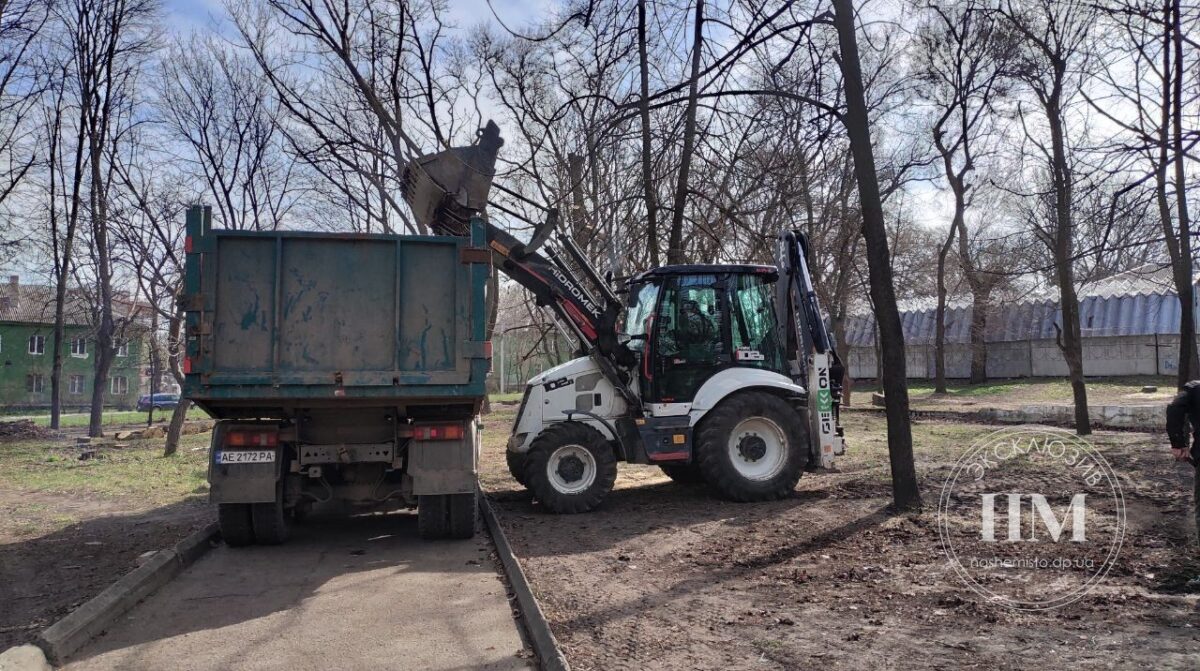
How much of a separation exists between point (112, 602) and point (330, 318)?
2.85m

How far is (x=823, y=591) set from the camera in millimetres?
5891

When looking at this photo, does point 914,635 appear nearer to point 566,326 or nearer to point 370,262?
point 370,262

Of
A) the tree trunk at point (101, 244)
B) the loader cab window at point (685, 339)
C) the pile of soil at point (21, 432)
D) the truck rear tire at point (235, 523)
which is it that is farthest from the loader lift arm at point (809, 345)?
the pile of soil at point (21, 432)

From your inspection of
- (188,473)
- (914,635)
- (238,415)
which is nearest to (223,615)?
(238,415)

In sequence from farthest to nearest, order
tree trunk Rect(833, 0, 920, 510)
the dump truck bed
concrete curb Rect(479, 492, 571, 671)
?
tree trunk Rect(833, 0, 920, 510) → the dump truck bed → concrete curb Rect(479, 492, 571, 671)

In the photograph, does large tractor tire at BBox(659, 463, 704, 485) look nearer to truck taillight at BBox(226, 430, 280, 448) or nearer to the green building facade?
truck taillight at BBox(226, 430, 280, 448)

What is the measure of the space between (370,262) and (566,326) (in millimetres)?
3582

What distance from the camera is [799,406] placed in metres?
10.2

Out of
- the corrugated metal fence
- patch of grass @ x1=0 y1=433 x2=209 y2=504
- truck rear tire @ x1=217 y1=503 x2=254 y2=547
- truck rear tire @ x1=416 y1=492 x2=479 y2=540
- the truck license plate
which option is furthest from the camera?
the corrugated metal fence

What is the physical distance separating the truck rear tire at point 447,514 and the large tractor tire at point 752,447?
9.88 feet

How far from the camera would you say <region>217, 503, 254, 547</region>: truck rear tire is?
775cm

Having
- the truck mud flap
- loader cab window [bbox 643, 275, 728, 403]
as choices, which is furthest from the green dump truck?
loader cab window [bbox 643, 275, 728, 403]

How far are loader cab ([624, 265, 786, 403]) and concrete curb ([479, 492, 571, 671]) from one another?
3.07 metres

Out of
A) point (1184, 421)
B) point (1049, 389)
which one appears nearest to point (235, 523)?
point (1184, 421)
